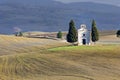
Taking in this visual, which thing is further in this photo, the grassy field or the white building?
the white building

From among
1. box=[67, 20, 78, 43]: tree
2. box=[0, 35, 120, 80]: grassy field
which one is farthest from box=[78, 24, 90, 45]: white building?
box=[0, 35, 120, 80]: grassy field

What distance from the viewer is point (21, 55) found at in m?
87.1

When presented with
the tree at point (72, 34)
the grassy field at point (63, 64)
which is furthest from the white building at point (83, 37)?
the grassy field at point (63, 64)

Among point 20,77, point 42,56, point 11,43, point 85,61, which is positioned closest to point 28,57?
point 42,56

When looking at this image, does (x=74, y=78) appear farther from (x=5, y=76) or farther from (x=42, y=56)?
(x=42, y=56)

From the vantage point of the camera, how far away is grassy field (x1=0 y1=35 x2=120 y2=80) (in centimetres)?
6944

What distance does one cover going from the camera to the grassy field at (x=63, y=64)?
228 ft

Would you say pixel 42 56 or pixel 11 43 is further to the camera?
pixel 11 43

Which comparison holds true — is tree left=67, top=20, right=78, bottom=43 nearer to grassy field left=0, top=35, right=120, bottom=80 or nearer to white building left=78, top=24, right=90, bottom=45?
white building left=78, top=24, right=90, bottom=45

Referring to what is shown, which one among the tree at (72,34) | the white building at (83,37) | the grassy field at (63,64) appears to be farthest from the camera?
the white building at (83,37)

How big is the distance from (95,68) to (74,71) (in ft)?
12.1

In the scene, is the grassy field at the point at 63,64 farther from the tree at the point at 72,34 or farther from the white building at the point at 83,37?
the white building at the point at 83,37

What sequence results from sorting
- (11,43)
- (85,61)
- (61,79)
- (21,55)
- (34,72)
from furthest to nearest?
1. (11,43)
2. (21,55)
3. (85,61)
4. (34,72)
5. (61,79)

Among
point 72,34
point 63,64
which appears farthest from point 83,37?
point 63,64
